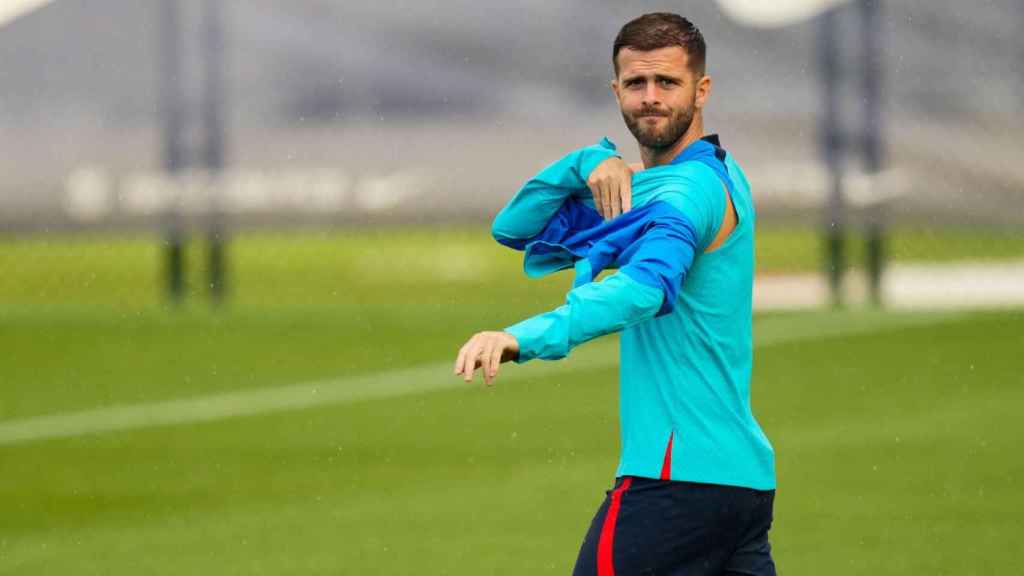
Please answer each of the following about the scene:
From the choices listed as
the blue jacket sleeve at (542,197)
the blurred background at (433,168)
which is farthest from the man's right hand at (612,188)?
the blurred background at (433,168)

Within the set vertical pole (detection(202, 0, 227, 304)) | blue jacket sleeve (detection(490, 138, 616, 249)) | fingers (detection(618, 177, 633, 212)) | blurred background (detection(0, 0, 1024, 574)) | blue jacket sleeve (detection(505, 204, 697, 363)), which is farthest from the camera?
vertical pole (detection(202, 0, 227, 304))

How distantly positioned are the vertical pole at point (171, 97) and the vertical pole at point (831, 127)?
4.98 metres

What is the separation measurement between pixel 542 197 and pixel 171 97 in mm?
11816

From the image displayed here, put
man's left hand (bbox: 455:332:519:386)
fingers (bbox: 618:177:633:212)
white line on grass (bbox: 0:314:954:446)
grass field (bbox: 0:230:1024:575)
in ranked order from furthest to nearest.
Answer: white line on grass (bbox: 0:314:954:446), grass field (bbox: 0:230:1024:575), fingers (bbox: 618:177:633:212), man's left hand (bbox: 455:332:519:386)

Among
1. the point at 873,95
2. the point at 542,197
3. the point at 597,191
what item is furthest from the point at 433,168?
the point at 597,191

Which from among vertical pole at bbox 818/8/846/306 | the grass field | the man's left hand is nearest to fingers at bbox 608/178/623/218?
the man's left hand

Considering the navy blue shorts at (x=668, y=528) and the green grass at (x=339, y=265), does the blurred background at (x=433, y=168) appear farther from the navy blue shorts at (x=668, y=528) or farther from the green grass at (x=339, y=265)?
the navy blue shorts at (x=668, y=528)

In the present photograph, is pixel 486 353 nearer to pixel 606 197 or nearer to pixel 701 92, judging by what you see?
pixel 606 197

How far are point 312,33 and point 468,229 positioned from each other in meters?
2.03

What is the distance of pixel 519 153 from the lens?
49.4ft

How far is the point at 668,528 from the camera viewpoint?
3928 millimetres

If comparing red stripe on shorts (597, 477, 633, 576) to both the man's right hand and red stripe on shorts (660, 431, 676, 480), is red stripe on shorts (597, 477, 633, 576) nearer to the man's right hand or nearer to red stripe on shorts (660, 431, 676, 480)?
red stripe on shorts (660, 431, 676, 480)

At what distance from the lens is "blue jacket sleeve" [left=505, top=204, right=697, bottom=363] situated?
3.57 m

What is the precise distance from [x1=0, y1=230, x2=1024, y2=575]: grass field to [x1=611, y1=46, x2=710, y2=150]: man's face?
3.17 m
